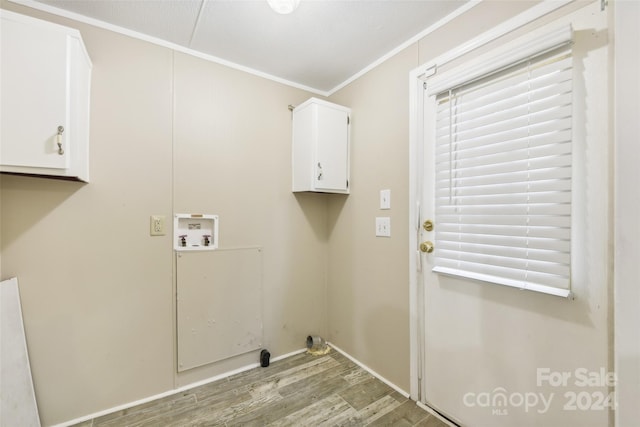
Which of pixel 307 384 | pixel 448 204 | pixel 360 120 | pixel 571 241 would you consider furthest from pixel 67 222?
pixel 571 241

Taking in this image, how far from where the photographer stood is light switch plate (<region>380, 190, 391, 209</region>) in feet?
6.14

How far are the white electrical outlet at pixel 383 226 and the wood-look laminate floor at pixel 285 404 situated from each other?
1062mm

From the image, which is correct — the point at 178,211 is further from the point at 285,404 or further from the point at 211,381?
the point at 285,404

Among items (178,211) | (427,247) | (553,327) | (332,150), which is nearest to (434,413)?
(553,327)

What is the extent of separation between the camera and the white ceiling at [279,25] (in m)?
1.45

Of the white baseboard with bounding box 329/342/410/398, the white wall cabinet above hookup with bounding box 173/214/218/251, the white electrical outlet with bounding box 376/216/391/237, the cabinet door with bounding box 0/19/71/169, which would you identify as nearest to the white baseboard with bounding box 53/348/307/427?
the white baseboard with bounding box 329/342/410/398

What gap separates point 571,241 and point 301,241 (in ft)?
5.71

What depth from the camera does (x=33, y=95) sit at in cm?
118

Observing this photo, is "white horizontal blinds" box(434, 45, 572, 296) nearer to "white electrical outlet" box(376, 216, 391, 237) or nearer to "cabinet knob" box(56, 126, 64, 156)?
"white electrical outlet" box(376, 216, 391, 237)

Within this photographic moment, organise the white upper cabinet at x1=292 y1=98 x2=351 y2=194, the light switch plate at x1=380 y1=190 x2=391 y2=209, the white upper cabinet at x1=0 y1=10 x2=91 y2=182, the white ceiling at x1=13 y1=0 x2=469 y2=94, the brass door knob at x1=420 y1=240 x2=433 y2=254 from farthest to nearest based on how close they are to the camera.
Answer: the white upper cabinet at x1=292 y1=98 x2=351 y2=194 → the light switch plate at x1=380 y1=190 x2=391 y2=209 → the brass door knob at x1=420 y1=240 x2=433 y2=254 → the white ceiling at x1=13 y1=0 x2=469 y2=94 → the white upper cabinet at x1=0 y1=10 x2=91 y2=182

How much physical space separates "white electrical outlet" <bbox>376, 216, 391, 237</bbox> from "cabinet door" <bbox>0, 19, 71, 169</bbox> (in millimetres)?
1805

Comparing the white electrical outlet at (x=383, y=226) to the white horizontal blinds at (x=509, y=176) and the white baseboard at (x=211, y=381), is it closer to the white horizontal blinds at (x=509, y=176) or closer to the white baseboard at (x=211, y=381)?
the white horizontal blinds at (x=509, y=176)

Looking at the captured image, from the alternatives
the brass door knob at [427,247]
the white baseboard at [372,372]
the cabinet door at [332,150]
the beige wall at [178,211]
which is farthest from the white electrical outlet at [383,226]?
the white baseboard at [372,372]

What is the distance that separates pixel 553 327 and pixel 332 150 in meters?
1.66
